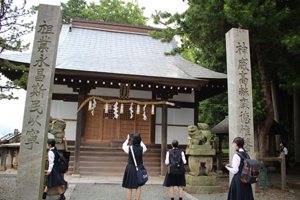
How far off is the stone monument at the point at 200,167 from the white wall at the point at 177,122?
3428 millimetres

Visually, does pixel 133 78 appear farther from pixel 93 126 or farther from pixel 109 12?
pixel 109 12

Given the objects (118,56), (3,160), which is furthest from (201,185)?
(3,160)

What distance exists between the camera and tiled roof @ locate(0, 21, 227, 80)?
28.3 feet

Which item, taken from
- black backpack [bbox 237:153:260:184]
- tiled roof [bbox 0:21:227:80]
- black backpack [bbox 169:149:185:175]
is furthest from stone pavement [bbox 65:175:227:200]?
tiled roof [bbox 0:21:227:80]

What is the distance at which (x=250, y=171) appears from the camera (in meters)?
3.40

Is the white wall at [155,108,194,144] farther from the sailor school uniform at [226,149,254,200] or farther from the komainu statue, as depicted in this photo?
the sailor school uniform at [226,149,254,200]

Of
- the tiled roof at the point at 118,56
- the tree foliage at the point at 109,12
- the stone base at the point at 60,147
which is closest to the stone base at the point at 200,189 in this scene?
the stone base at the point at 60,147

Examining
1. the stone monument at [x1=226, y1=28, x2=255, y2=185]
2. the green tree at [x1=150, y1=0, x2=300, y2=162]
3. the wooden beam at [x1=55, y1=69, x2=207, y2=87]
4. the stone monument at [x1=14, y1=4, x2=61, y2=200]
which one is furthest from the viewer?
the wooden beam at [x1=55, y1=69, x2=207, y2=87]

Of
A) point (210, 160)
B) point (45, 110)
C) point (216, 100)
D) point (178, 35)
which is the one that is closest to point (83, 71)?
point (45, 110)

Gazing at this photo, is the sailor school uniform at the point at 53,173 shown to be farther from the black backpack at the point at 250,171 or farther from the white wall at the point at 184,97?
the white wall at the point at 184,97

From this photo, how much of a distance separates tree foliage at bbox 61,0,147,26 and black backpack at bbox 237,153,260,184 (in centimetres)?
2214

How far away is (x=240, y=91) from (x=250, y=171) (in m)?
2.62

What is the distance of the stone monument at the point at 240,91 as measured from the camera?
539 cm

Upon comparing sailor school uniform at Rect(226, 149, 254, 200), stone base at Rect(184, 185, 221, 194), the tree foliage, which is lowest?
stone base at Rect(184, 185, 221, 194)
